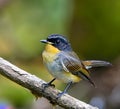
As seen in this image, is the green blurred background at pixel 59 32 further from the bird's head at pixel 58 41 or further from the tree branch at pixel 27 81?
the tree branch at pixel 27 81

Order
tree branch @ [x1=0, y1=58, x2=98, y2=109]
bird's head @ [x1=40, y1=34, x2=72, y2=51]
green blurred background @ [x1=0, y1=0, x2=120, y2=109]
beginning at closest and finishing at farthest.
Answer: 1. tree branch @ [x1=0, y1=58, x2=98, y2=109]
2. bird's head @ [x1=40, y1=34, x2=72, y2=51]
3. green blurred background @ [x1=0, y1=0, x2=120, y2=109]

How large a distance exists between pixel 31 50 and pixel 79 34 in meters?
0.84

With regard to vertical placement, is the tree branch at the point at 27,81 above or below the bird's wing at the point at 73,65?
below

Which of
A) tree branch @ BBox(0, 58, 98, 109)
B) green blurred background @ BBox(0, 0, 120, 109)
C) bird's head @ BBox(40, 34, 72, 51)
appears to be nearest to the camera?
tree branch @ BBox(0, 58, 98, 109)

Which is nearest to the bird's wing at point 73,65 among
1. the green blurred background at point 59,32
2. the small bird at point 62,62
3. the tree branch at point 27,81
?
the small bird at point 62,62

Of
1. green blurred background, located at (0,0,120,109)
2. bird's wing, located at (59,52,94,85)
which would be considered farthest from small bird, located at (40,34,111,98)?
green blurred background, located at (0,0,120,109)

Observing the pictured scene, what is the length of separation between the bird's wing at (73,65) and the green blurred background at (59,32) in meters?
1.28

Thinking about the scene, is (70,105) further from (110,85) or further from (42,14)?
(110,85)

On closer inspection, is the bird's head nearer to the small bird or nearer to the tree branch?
the small bird

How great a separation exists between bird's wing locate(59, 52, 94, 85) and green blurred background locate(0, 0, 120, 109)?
4.21 ft

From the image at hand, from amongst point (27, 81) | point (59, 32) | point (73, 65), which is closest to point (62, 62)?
point (73, 65)

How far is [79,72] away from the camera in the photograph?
4137mm

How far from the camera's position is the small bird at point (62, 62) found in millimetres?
4066

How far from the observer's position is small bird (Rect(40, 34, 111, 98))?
160 inches
